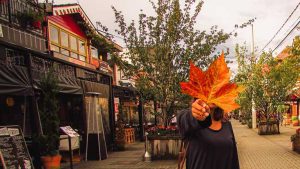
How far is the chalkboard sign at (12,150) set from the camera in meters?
7.81

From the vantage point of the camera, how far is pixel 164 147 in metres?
13.1

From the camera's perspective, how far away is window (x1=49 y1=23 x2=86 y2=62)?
16.9m

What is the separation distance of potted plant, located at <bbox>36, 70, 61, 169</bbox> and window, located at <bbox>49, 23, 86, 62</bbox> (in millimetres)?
5426

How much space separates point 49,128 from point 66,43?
8517 mm

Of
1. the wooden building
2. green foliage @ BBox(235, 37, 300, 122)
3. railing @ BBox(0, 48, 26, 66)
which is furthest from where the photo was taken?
green foliage @ BBox(235, 37, 300, 122)

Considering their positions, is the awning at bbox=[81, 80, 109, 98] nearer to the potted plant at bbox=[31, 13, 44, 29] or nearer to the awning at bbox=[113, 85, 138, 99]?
the potted plant at bbox=[31, 13, 44, 29]

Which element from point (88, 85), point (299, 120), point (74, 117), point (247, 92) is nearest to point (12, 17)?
point (88, 85)

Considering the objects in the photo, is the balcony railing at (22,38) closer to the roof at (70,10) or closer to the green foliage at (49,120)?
the green foliage at (49,120)

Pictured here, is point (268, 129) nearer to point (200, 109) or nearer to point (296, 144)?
point (296, 144)

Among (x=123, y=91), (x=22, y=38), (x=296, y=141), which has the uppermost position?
(x=22, y=38)

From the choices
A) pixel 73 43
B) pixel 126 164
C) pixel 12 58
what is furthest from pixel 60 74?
pixel 73 43

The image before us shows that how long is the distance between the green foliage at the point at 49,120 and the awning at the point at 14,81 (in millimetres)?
901

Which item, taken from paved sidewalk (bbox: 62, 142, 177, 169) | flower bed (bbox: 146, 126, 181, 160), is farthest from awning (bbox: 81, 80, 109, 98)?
flower bed (bbox: 146, 126, 181, 160)

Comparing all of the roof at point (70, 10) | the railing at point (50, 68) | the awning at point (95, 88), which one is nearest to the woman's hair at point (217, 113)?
the railing at point (50, 68)
